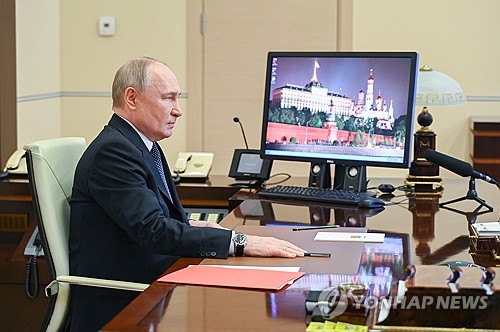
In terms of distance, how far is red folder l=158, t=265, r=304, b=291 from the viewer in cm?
201

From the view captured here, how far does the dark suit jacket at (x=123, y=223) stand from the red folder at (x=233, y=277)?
0.59 ft

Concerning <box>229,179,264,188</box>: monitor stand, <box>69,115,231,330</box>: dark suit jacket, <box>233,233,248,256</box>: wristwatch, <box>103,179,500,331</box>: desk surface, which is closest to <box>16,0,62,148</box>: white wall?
<box>229,179,264,188</box>: monitor stand

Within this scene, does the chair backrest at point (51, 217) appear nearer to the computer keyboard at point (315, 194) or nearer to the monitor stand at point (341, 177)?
the computer keyboard at point (315, 194)

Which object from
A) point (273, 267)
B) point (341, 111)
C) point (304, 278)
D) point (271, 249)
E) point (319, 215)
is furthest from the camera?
point (341, 111)

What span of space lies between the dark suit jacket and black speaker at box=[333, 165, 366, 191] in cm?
101

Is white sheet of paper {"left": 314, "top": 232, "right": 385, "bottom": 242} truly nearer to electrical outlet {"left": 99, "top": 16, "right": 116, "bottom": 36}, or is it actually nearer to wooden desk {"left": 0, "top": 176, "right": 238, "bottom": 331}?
wooden desk {"left": 0, "top": 176, "right": 238, "bottom": 331}

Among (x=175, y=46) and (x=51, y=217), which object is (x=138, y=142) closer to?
(x=51, y=217)

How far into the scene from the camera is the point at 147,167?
2.54m

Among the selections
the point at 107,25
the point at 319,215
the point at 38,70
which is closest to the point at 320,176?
the point at 319,215

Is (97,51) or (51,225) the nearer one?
(51,225)

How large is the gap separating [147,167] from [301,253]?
516 millimetres

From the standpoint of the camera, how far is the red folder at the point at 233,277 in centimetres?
201

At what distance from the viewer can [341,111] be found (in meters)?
3.42

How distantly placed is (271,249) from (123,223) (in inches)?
15.9
